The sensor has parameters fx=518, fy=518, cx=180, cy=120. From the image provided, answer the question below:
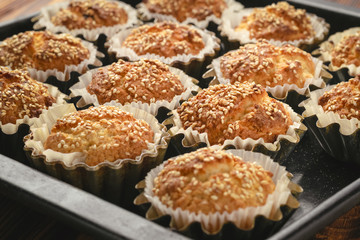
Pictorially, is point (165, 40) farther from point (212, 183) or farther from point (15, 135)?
point (212, 183)

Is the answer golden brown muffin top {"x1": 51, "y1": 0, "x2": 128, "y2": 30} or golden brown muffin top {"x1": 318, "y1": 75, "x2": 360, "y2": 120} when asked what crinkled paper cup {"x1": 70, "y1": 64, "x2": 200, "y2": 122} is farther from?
golden brown muffin top {"x1": 51, "y1": 0, "x2": 128, "y2": 30}

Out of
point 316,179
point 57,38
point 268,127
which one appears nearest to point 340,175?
point 316,179

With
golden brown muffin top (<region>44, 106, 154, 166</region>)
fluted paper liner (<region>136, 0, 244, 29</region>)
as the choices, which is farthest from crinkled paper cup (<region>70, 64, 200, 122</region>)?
fluted paper liner (<region>136, 0, 244, 29</region>)

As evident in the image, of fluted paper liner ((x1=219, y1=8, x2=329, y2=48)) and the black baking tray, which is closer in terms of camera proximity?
the black baking tray

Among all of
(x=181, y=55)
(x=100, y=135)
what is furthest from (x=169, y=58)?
(x=100, y=135)

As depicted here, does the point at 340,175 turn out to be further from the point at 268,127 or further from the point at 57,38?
the point at 57,38
